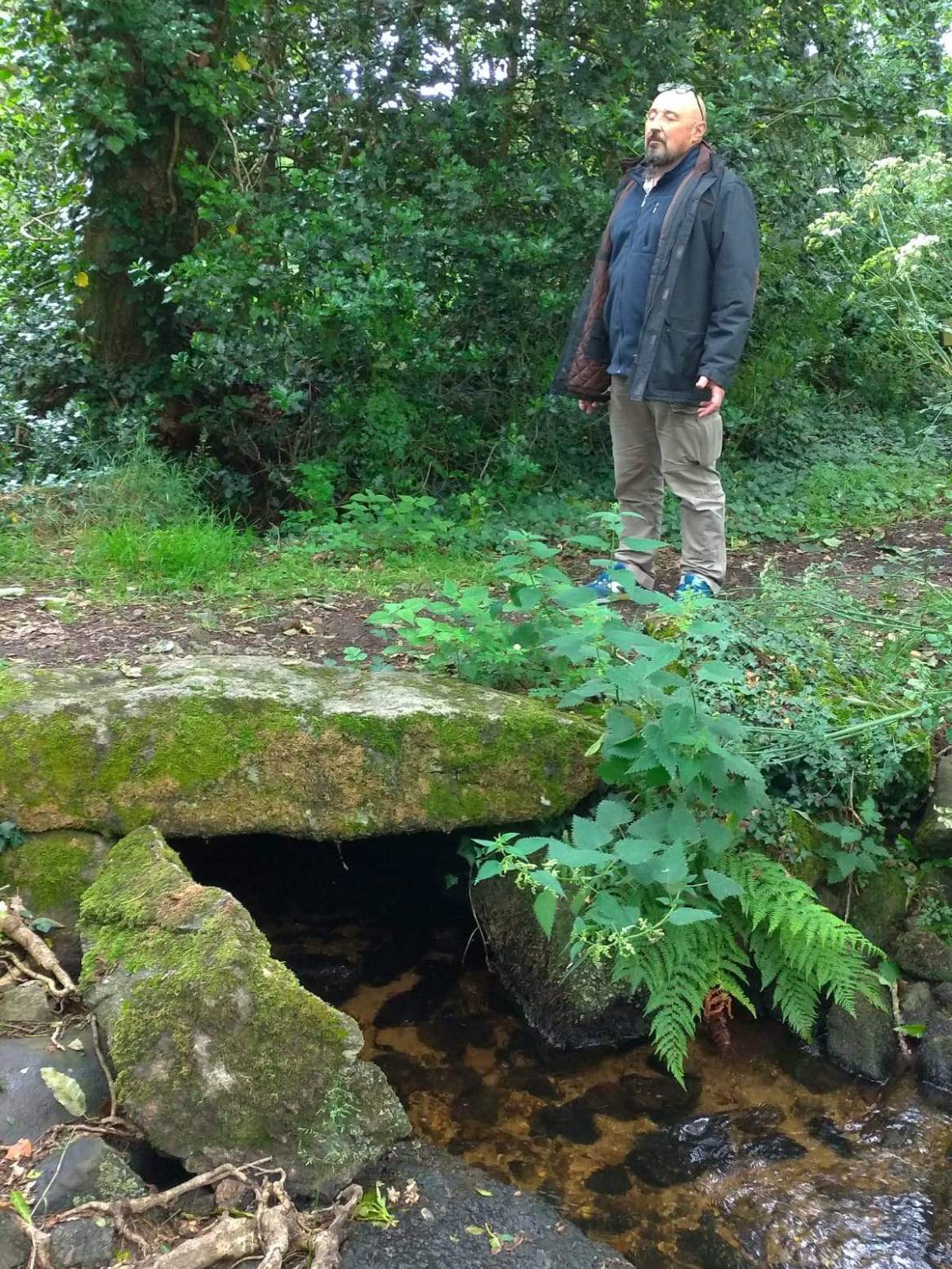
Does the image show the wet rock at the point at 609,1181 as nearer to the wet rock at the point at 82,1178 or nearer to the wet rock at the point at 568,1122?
the wet rock at the point at 568,1122

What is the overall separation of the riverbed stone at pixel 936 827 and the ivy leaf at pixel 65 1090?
295 cm

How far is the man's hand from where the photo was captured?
14.9 ft

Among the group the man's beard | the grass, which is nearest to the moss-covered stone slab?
the grass

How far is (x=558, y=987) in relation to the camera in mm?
3789

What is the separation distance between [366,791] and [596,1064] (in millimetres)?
1224

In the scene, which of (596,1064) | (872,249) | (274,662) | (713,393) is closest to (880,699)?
(713,393)

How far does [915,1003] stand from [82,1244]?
2.76 meters

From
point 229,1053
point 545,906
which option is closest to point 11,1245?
point 229,1053

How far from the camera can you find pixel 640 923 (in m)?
3.16

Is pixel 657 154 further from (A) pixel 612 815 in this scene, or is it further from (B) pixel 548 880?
(B) pixel 548 880

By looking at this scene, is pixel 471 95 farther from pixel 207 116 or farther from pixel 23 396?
pixel 23 396

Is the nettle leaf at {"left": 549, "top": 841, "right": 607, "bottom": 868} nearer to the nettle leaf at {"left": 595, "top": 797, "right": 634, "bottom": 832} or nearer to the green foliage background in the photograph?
the nettle leaf at {"left": 595, "top": 797, "right": 634, "bottom": 832}

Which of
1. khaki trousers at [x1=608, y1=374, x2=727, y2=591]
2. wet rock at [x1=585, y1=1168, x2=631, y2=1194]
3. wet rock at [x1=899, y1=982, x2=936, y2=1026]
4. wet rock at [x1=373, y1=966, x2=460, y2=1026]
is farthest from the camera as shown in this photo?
khaki trousers at [x1=608, y1=374, x2=727, y2=591]

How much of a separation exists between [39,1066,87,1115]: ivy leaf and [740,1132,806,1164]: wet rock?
194cm
